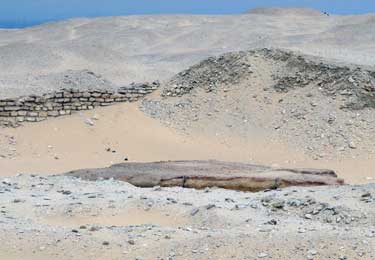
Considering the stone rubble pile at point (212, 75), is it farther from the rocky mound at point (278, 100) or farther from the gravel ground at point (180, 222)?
→ the gravel ground at point (180, 222)

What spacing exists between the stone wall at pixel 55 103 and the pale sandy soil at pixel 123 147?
6.3 inches

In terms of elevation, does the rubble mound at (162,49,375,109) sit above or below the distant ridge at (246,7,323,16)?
below

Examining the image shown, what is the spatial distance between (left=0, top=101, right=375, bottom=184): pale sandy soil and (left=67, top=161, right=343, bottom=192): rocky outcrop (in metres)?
2.11

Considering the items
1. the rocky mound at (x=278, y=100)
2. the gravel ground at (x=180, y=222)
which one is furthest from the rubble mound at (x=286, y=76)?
the gravel ground at (x=180, y=222)

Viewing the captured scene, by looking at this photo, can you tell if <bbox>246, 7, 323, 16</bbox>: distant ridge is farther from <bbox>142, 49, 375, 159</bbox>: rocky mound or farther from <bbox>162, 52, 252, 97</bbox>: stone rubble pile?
<bbox>142, 49, 375, 159</bbox>: rocky mound

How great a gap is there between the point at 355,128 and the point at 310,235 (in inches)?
300

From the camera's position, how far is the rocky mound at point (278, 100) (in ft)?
45.7

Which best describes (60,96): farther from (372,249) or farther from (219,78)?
(372,249)

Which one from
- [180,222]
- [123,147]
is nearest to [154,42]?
[123,147]

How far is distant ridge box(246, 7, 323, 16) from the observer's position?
43.4m

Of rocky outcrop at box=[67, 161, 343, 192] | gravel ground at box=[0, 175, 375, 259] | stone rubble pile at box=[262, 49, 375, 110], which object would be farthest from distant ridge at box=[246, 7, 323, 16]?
gravel ground at box=[0, 175, 375, 259]

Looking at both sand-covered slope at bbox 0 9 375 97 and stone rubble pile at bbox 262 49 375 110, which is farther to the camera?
sand-covered slope at bbox 0 9 375 97

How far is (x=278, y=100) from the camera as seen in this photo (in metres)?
15.1

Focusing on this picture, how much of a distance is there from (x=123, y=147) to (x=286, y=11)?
31322 mm
